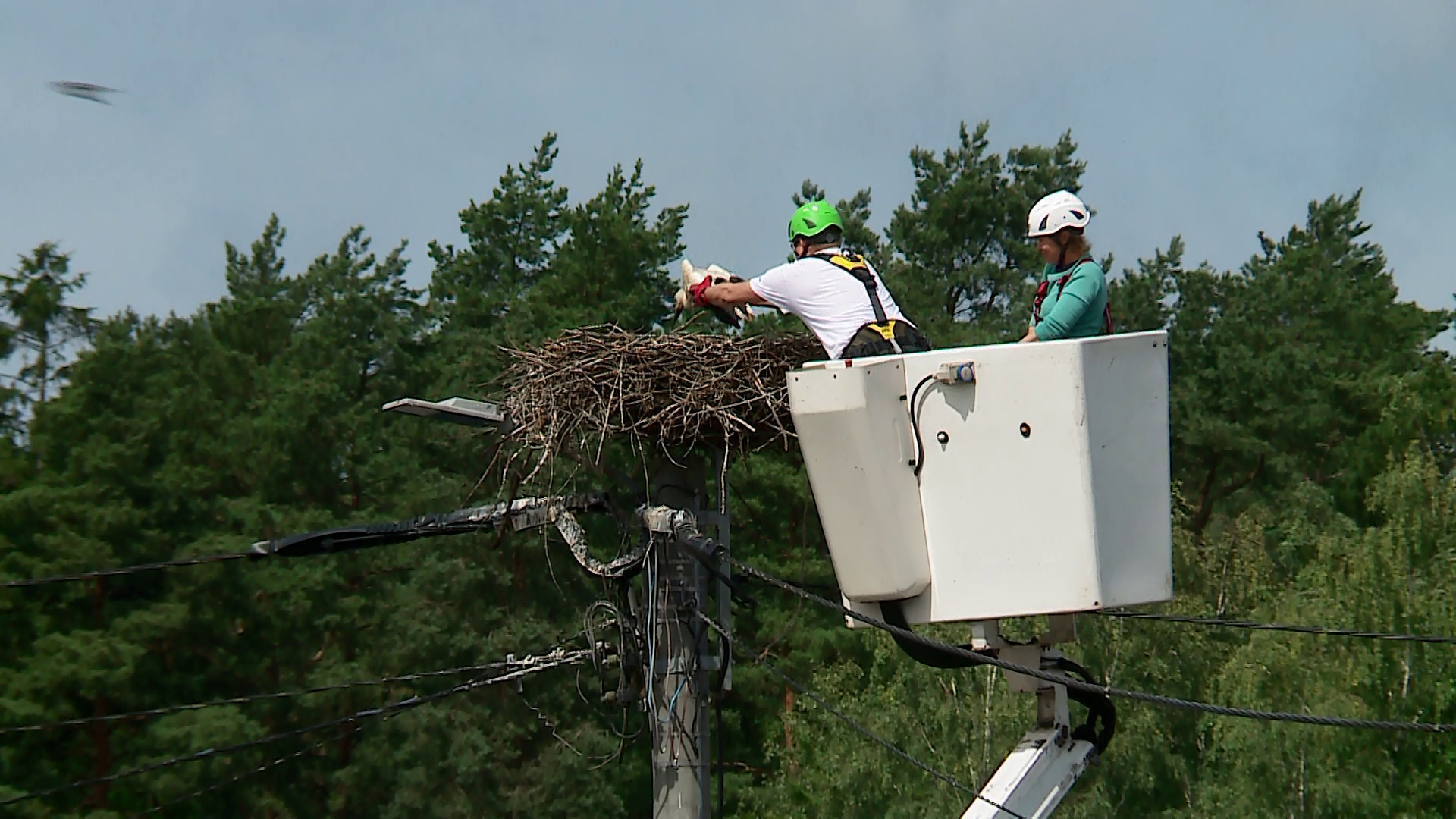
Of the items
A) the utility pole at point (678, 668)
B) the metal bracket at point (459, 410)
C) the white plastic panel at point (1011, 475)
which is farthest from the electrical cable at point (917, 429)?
the metal bracket at point (459, 410)

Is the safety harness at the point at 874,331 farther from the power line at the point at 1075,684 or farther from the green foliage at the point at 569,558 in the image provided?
the green foliage at the point at 569,558

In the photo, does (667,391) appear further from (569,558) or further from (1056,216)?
(569,558)

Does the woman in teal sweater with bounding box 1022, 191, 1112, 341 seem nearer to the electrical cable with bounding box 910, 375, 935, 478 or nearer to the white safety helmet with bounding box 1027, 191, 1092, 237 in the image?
the white safety helmet with bounding box 1027, 191, 1092, 237

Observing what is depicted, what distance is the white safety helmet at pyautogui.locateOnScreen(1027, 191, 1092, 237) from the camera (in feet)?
25.6

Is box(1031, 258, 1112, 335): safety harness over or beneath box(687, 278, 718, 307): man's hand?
beneath

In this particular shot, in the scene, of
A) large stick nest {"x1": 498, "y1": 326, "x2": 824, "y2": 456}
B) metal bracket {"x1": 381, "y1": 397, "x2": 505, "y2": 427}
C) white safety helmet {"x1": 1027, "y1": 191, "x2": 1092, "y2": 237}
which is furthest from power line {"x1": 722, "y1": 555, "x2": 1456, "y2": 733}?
metal bracket {"x1": 381, "y1": 397, "x2": 505, "y2": 427}

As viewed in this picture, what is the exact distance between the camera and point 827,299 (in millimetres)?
8664

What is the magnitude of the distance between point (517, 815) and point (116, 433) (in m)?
9.07

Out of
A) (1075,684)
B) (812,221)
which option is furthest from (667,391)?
(1075,684)

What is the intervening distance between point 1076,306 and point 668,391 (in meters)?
2.58

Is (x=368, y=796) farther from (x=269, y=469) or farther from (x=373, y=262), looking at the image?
(x=373, y=262)

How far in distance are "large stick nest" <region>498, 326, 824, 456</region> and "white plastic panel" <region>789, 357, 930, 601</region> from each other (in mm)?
1722

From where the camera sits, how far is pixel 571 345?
976cm

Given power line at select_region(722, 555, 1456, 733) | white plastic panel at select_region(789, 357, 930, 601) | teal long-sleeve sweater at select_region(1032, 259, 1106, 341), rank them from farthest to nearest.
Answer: teal long-sleeve sweater at select_region(1032, 259, 1106, 341), white plastic panel at select_region(789, 357, 930, 601), power line at select_region(722, 555, 1456, 733)
